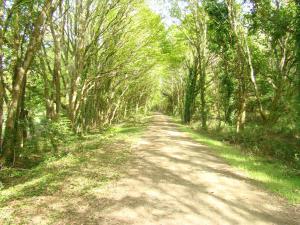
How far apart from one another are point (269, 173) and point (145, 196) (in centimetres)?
497

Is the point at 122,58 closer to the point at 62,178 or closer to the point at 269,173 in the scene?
the point at 62,178

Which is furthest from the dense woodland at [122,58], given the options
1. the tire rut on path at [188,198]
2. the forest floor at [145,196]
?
the tire rut on path at [188,198]

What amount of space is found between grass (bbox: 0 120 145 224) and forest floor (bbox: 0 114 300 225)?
0.07 ft

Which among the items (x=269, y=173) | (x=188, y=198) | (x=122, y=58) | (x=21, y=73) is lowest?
(x=188, y=198)

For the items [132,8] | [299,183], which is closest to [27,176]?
[299,183]

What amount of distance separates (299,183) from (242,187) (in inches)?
76.7

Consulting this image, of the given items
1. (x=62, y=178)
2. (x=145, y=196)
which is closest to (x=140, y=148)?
(x=62, y=178)

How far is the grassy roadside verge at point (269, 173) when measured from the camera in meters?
8.12

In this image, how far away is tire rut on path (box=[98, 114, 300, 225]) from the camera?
6.15m

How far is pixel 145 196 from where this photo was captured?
24.1 ft

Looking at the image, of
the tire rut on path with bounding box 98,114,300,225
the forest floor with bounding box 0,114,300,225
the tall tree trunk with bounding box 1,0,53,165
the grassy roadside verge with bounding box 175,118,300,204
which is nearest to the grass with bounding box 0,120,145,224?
the forest floor with bounding box 0,114,300,225

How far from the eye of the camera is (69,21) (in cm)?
1859

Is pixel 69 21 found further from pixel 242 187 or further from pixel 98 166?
pixel 242 187

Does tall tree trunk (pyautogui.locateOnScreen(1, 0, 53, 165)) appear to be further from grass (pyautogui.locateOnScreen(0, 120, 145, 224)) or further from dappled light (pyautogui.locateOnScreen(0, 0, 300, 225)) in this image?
grass (pyautogui.locateOnScreen(0, 120, 145, 224))
